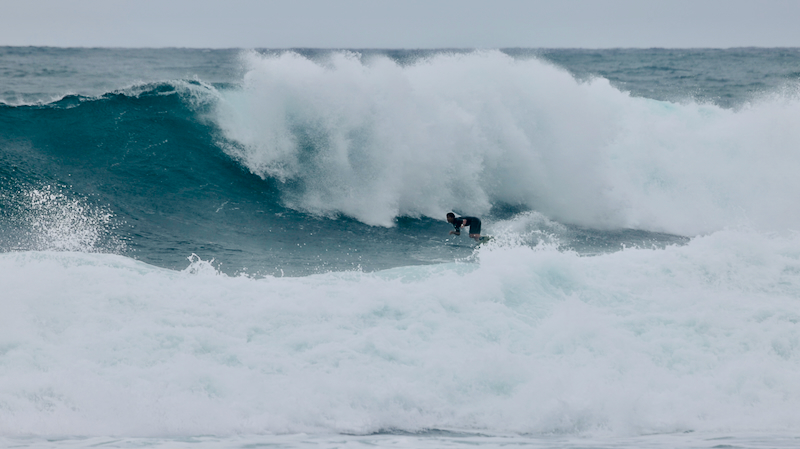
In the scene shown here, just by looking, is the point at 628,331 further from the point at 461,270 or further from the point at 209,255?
the point at 209,255

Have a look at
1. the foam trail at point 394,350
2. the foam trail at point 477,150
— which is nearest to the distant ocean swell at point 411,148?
the foam trail at point 477,150

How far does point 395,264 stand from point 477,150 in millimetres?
5218

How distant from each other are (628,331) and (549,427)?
194 cm

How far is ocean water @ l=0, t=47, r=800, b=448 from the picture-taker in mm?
6258

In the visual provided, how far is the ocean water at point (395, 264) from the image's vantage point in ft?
20.5

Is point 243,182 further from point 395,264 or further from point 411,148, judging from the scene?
point 395,264

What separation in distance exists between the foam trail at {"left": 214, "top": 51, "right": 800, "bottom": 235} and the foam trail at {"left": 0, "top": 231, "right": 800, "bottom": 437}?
203 inches

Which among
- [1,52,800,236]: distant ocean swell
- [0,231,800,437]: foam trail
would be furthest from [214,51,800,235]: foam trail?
[0,231,800,437]: foam trail

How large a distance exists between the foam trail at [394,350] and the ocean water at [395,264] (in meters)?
0.03

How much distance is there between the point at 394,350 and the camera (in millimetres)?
6984

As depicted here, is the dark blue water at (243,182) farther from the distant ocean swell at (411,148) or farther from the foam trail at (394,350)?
the foam trail at (394,350)

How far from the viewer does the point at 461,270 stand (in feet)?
29.2

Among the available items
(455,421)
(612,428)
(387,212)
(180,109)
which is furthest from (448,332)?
(180,109)

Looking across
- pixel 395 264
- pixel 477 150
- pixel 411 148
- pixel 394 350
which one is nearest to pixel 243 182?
pixel 411 148
